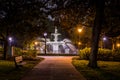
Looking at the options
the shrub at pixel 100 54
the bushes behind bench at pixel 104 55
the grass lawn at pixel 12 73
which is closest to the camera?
the grass lawn at pixel 12 73

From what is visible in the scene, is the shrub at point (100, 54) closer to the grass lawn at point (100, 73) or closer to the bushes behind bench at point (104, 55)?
the bushes behind bench at point (104, 55)

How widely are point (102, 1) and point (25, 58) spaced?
16168mm

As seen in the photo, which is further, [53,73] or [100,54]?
[100,54]

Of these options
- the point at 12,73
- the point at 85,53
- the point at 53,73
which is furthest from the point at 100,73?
the point at 85,53

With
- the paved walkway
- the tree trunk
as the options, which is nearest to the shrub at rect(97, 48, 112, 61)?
the tree trunk

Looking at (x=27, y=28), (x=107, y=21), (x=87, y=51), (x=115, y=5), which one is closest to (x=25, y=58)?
(x=27, y=28)

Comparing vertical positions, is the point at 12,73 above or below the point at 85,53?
below

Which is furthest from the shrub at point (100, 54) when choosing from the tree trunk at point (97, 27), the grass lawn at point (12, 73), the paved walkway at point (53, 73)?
the grass lawn at point (12, 73)

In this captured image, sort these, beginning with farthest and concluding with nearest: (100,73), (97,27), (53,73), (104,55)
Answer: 1. (104,55)
2. (97,27)
3. (100,73)
4. (53,73)

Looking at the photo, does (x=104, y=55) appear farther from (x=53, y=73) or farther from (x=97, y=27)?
(x=53, y=73)

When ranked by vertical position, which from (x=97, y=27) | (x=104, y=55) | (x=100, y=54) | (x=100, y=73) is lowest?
(x=100, y=73)

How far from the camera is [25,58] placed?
4072 cm

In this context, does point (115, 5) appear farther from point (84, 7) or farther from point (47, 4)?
point (47, 4)

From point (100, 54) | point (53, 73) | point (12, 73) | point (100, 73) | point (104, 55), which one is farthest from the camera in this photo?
point (100, 54)
